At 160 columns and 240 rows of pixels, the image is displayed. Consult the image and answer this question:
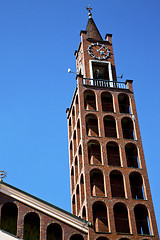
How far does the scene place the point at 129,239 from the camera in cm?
3278

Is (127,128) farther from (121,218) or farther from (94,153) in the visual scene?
(121,218)

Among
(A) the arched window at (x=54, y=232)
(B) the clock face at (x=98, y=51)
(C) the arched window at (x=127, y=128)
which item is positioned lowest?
(A) the arched window at (x=54, y=232)

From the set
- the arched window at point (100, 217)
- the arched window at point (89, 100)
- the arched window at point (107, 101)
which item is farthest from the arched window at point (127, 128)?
the arched window at point (100, 217)

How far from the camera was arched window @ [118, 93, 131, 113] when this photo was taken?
42.4 meters

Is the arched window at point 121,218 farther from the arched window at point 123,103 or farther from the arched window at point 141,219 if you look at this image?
the arched window at point 123,103

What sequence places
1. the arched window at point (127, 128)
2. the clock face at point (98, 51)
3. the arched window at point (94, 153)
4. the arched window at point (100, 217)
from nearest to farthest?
the arched window at point (100, 217) → the arched window at point (94, 153) → the arched window at point (127, 128) → the clock face at point (98, 51)

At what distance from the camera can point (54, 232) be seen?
32188 mm

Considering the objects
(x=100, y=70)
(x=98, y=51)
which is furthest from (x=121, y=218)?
(x=98, y=51)

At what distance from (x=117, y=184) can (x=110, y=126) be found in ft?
20.1

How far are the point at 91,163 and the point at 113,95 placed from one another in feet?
24.2

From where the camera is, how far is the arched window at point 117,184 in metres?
36.8

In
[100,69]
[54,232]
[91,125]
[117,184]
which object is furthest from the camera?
[100,69]

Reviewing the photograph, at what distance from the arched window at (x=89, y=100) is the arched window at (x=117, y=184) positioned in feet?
24.6

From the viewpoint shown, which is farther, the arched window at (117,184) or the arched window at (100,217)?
the arched window at (117,184)
